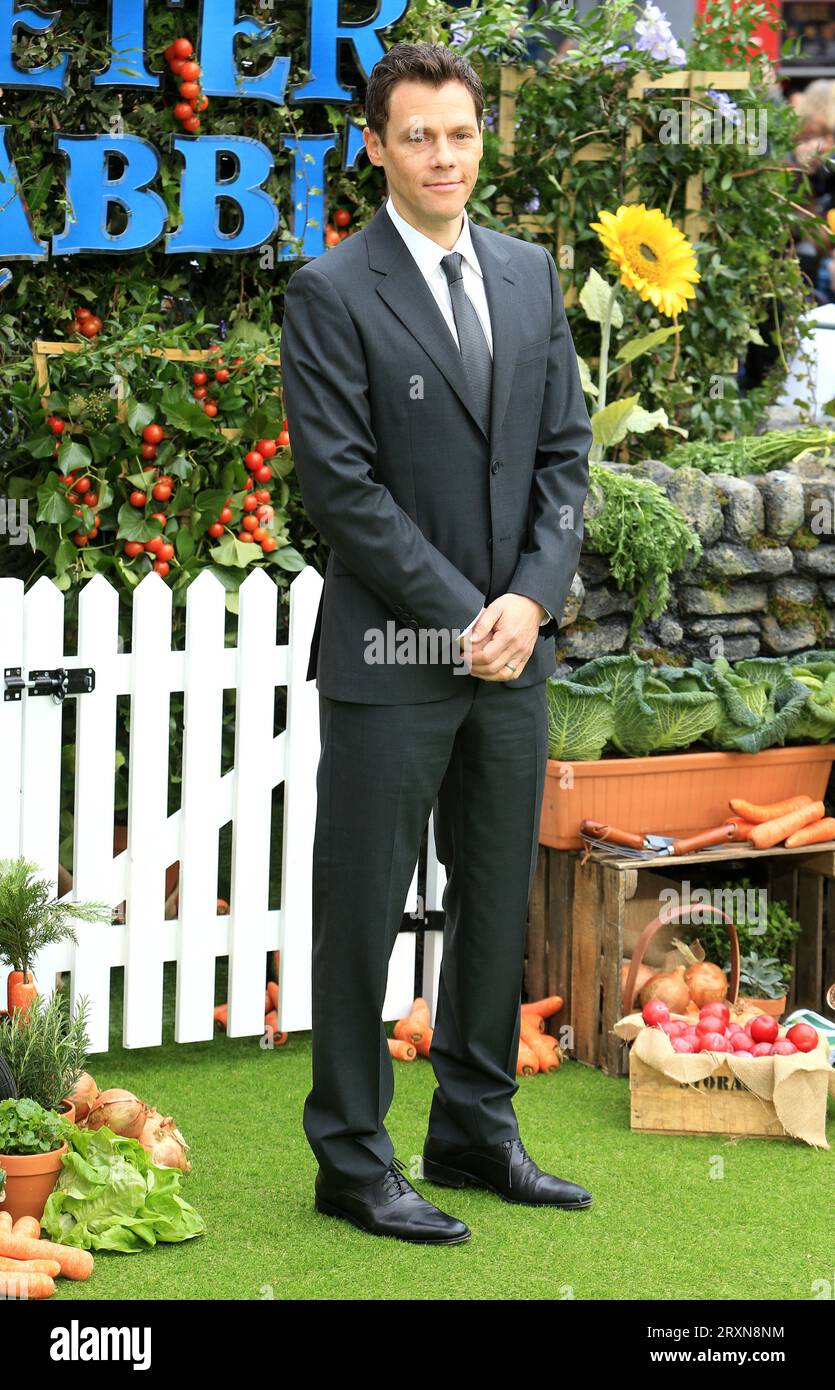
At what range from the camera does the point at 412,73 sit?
290cm

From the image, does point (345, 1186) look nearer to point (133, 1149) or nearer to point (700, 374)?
point (133, 1149)

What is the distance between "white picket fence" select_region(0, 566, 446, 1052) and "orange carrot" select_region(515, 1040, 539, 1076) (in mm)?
444

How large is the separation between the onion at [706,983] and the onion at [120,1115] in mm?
1501

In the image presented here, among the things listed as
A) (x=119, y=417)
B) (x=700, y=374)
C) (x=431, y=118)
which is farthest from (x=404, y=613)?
(x=700, y=374)

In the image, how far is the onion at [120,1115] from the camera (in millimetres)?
3303

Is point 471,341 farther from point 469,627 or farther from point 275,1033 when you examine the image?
point 275,1033

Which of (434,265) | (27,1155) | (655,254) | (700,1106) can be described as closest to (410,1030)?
(700,1106)

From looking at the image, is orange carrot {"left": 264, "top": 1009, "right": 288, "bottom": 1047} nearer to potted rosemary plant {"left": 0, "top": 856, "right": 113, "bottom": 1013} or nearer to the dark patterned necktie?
potted rosemary plant {"left": 0, "top": 856, "right": 113, "bottom": 1013}

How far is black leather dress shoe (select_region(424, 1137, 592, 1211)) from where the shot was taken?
3.25 metres

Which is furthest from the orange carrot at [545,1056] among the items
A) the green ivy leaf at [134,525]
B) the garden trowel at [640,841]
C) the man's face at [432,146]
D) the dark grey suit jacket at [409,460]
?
the man's face at [432,146]

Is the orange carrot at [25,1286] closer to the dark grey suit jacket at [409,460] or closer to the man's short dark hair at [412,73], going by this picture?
the dark grey suit jacket at [409,460]

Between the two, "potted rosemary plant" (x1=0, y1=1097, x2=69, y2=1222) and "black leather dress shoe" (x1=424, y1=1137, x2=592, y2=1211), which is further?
"black leather dress shoe" (x1=424, y1=1137, x2=592, y2=1211)

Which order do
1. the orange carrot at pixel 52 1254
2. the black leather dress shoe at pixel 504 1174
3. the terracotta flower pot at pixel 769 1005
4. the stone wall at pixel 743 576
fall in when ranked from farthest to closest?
the stone wall at pixel 743 576 → the terracotta flower pot at pixel 769 1005 → the black leather dress shoe at pixel 504 1174 → the orange carrot at pixel 52 1254
